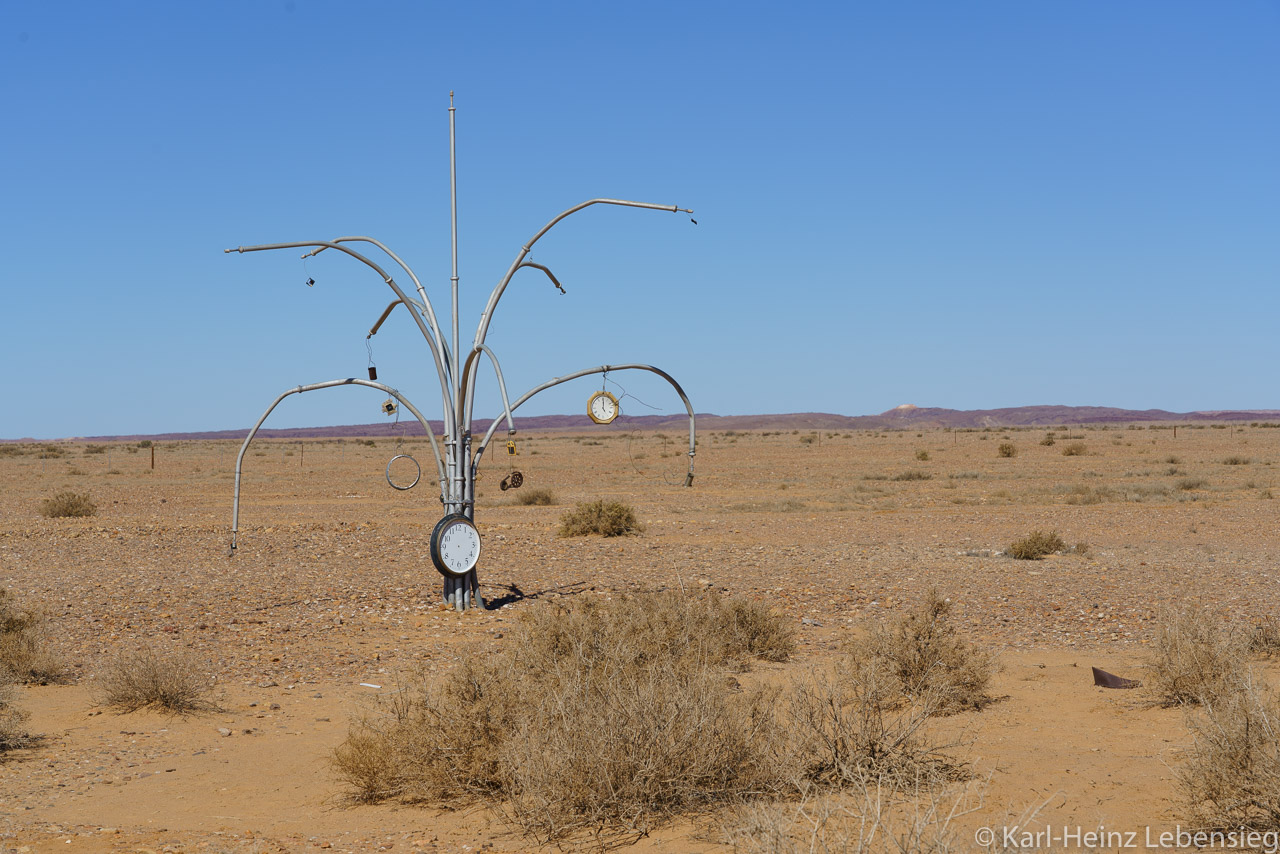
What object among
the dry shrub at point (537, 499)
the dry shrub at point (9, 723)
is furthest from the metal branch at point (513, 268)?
the dry shrub at point (537, 499)

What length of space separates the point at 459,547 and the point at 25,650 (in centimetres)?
474

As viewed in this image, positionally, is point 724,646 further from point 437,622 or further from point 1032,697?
point 437,622

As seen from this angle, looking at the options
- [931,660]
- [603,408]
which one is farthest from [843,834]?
[603,408]

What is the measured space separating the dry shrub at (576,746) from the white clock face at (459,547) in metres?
4.74

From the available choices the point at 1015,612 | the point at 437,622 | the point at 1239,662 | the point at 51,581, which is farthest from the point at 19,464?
the point at 1239,662

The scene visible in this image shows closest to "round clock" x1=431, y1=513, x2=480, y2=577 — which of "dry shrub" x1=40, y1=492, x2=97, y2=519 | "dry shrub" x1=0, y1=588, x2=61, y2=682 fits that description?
"dry shrub" x1=0, y1=588, x2=61, y2=682

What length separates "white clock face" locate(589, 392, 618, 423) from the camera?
493 inches

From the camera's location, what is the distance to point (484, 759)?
21.6 feet

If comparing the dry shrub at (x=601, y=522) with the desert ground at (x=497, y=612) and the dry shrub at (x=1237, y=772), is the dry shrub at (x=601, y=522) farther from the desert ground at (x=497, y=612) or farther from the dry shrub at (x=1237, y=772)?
the dry shrub at (x=1237, y=772)

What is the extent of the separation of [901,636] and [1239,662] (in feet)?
→ 8.74

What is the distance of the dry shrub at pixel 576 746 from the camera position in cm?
588

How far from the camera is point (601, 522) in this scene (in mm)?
21812

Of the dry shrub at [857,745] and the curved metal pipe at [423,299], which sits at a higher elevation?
the curved metal pipe at [423,299]

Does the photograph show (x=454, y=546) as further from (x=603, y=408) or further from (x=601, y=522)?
(x=601, y=522)
